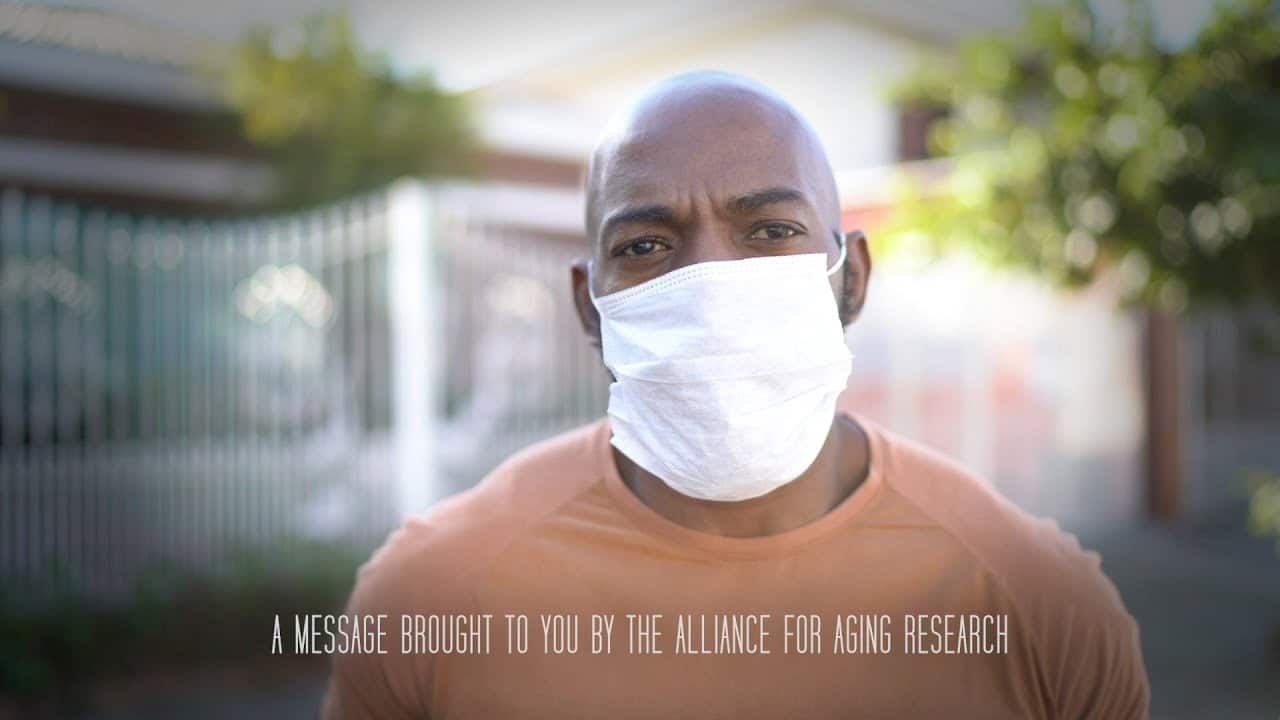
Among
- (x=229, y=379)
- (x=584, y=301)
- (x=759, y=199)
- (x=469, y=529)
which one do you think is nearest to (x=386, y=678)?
(x=469, y=529)

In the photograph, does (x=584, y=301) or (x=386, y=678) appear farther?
(x=584, y=301)

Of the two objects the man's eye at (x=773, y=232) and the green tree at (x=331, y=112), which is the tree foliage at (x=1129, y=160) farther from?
the green tree at (x=331, y=112)

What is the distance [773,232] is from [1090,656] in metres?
0.77

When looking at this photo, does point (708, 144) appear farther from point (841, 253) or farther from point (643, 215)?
point (841, 253)

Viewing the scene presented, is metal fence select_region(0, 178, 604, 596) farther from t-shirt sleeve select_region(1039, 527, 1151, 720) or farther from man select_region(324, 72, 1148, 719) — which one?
t-shirt sleeve select_region(1039, 527, 1151, 720)

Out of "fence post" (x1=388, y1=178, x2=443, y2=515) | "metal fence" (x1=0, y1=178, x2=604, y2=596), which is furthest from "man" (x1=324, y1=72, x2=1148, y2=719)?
"metal fence" (x1=0, y1=178, x2=604, y2=596)

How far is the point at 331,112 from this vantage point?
350 inches

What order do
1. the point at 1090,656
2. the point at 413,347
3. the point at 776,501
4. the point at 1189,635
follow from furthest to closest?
the point at 1189,635 < the point at 413,347 < the point at 776,501 < the point at 1090,656

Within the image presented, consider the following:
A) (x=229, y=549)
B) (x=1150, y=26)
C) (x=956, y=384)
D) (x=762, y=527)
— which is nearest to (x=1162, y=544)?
(x=956, y=384)

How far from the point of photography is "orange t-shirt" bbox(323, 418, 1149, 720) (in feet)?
5.36

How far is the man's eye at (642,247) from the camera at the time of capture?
1.74m

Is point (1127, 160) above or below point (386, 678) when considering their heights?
above

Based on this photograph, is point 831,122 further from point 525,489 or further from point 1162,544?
point 525,489

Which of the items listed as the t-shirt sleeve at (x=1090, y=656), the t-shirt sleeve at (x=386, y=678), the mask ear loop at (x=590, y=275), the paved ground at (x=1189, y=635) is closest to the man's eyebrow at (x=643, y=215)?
the mask ear loop at (x=590, y=275)
